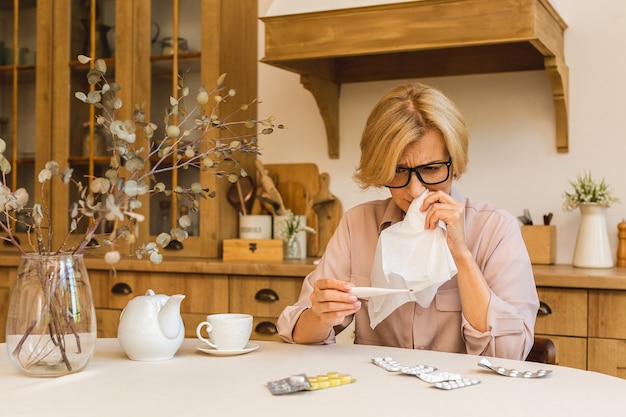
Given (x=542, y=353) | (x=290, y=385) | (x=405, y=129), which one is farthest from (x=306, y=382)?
(x=405, y=129)

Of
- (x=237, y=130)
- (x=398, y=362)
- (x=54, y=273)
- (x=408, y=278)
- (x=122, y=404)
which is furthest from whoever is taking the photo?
(x=237, y=130)

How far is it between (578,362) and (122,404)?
167cm

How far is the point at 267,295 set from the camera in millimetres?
2920

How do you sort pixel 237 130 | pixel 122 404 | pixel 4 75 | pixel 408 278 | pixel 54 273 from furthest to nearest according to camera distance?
pixel 4 75
pixel 237 130
pixel 408 278
pixel 54 273
pixel 122 404

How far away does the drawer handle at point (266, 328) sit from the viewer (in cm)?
292

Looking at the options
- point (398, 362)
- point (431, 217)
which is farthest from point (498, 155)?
point (398, 362)

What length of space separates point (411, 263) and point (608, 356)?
3.29 ft

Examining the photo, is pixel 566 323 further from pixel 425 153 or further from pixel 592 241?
pixel 425 153

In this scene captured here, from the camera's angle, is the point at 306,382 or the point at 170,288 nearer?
the point at 306,382

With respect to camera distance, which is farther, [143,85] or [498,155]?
[143,85]

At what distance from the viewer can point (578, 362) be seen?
2.48m

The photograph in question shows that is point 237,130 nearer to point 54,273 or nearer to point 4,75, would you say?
point 4,75

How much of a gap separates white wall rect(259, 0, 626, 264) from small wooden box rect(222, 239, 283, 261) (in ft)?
1.43

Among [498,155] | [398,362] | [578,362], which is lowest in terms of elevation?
[578,362]
